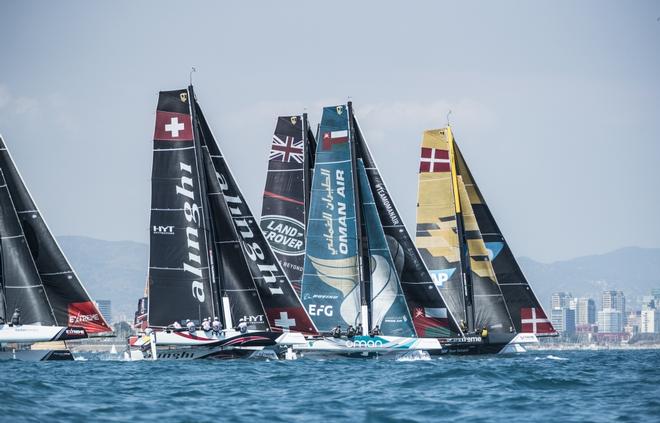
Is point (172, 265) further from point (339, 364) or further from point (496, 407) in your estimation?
point (496, 407)

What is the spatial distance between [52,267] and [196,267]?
563 centimetres

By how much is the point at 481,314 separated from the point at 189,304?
1606 cm

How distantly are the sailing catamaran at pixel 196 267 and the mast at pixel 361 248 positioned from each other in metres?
2.19

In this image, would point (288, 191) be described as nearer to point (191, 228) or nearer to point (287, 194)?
point (287, 194)

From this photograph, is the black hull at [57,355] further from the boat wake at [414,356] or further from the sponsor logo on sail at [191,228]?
the boat wake at [414,356]

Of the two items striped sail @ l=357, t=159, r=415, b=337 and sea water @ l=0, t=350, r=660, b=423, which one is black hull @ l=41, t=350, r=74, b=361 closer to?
sea water @ l=0, t=350, r=660, b=423

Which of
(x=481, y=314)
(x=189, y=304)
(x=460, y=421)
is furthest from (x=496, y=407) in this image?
(x=481, y=314)

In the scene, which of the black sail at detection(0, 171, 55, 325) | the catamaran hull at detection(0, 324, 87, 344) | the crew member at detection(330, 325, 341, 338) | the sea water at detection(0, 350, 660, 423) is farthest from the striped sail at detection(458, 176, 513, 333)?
the black sail at detection(0, 171, 55, 325)

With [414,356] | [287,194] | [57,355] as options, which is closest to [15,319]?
[57,355]

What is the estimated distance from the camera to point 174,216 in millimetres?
48969

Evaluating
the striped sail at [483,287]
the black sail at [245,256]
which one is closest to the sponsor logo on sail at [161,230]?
the black sail at [245,256]

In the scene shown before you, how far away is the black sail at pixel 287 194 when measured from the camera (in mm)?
59156

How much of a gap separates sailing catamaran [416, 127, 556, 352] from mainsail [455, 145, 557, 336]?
4.02 ft

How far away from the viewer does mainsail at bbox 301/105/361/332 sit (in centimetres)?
5197
